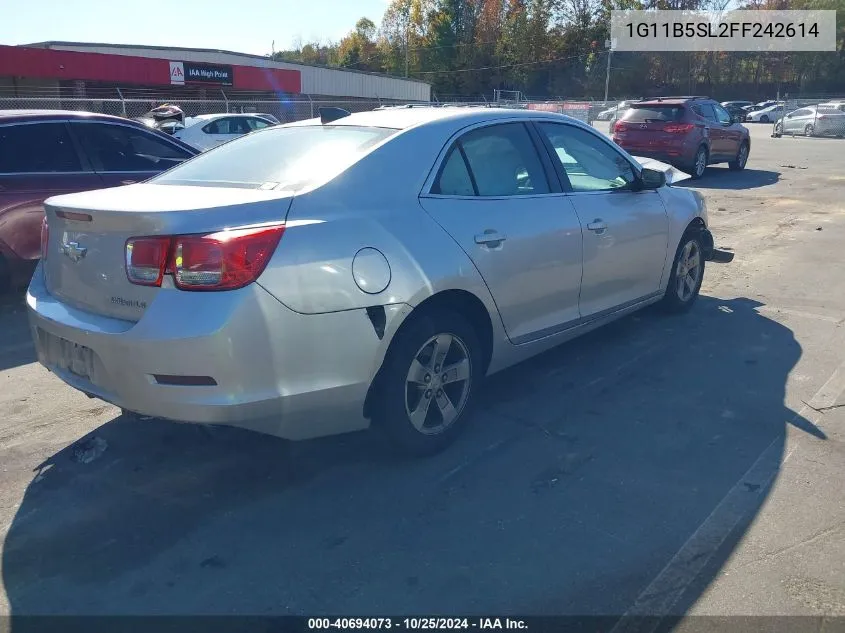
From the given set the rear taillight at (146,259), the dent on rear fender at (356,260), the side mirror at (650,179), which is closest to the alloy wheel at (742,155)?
the side mirror at (650,179)

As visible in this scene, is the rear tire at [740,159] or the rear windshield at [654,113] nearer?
the rear windshield at [654,113]

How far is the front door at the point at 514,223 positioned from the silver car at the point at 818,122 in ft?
104

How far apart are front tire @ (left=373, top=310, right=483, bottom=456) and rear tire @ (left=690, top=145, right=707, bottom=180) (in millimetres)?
13724

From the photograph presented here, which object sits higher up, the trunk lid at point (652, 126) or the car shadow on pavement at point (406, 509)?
the trunk lid at point (652, 126)

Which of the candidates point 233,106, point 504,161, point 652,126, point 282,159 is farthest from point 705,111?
point 233,106

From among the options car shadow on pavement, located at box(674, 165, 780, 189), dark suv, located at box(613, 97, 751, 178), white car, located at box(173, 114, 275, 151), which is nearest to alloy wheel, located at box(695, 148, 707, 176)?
dark suv, located at box(613, 97, 751, 178)

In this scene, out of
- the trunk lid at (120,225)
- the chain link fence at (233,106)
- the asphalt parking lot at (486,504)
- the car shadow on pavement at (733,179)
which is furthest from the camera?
the chain link fence at (233,106)

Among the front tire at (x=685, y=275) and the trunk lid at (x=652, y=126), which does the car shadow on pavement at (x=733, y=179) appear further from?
the front tire at (x=685, y=275)

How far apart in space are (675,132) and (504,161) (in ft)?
42.3

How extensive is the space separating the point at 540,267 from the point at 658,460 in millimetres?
1222

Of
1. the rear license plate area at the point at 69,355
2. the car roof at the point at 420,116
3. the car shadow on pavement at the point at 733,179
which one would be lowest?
the car shadow on pavement at the point at 733,179

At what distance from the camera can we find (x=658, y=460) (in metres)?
3.76

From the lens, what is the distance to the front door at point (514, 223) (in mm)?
3912

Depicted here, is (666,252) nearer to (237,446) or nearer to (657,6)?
(237,446)
